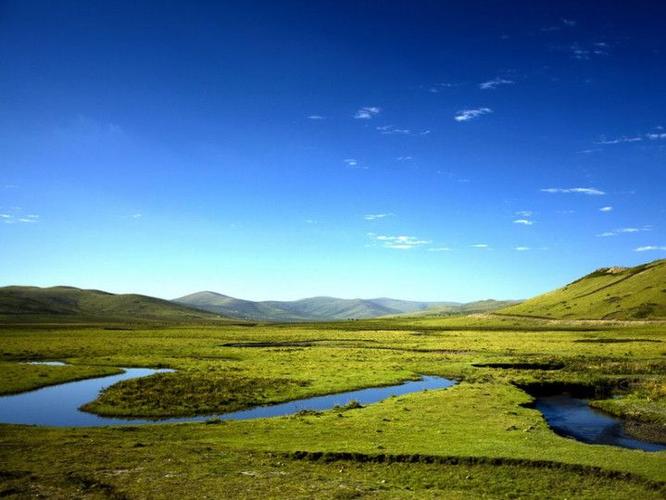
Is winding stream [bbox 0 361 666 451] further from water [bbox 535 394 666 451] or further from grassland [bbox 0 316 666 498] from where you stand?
grassland [bbox 0 316 666 498]

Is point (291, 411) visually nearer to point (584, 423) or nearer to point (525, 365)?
point (584, 423)

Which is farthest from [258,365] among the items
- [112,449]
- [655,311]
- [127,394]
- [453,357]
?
[655,311]

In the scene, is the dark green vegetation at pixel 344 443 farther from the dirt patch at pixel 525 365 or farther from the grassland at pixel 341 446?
the dirt patch at pixel 525 365

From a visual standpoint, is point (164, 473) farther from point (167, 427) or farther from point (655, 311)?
point (655, 311)

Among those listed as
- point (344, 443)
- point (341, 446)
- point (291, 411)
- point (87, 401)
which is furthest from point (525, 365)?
point (87, 401)

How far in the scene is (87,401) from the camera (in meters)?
45.5

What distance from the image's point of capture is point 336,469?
949 inches

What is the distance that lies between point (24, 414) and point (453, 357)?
193ft

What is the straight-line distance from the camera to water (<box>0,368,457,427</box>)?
3794 cm

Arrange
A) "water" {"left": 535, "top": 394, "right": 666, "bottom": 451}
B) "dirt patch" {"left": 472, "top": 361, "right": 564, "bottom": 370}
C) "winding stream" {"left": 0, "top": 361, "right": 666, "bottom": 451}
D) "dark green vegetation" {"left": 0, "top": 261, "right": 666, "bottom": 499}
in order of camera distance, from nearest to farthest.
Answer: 1. "dark green vegetation" {"left": 0, "top": 261, "right": 666, "bottom": 499}
2. "water" {"left": 535, "top": 394, "right": 666, "bottom": 451}
3. "winding stream" {"left": 0, "top": 361, "right": 666, "bottom": 451}
4. "dirt patch" {"left": 472, "top": 361, "right": 564, "bottom": 370}


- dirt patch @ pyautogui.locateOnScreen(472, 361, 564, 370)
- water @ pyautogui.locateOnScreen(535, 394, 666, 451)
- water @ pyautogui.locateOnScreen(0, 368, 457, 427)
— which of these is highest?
dirt patch @ pyautogui.locateOnScreen(472, 361, 564, 370)

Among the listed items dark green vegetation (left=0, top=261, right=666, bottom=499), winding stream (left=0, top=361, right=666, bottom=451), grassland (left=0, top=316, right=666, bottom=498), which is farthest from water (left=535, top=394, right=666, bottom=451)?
grassland (left=0, top=316, right=666, bottom=498)

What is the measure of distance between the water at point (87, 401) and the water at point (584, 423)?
13.5 meters

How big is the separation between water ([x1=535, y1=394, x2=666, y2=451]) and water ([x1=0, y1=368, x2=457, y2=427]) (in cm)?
1347
